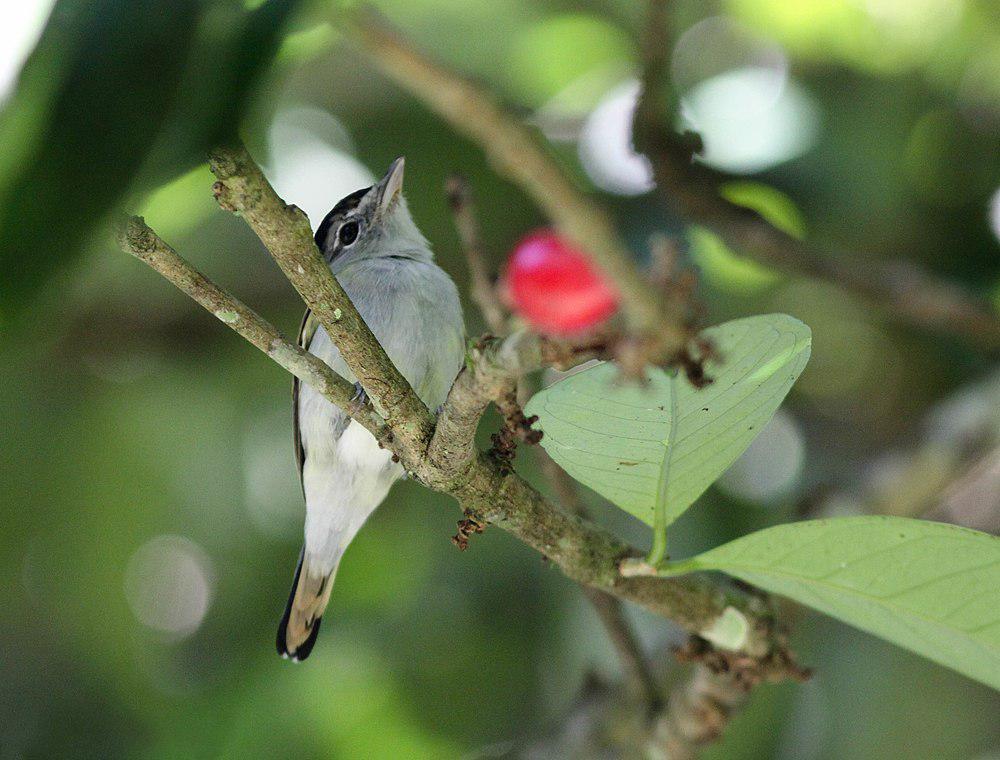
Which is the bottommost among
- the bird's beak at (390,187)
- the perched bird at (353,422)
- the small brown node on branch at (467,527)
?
the perched bird at (353,422)

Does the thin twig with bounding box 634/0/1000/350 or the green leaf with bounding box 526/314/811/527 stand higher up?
the green leaf with bounding box 526/314/811/527

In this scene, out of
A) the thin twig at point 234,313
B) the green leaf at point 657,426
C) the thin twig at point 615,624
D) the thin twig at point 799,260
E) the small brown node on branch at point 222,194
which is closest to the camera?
the small brown node on branch at point 222,194

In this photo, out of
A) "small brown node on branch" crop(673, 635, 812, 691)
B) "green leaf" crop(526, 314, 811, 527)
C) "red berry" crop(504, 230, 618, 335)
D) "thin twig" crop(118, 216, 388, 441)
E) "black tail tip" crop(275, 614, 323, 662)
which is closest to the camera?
"red berry" crop(504, 230, 618, 335)

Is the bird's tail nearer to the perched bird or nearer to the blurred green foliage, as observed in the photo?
the perched bird

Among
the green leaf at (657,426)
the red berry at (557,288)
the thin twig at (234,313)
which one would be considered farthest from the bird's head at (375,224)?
the red berry at (557,288)

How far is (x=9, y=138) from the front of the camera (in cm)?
113

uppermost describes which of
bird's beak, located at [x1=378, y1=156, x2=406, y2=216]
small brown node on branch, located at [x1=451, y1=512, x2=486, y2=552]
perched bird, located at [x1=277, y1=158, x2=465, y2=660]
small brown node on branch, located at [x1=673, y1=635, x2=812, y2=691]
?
small brown node on branch, located at [x1=451, y1=512, x2=486, y2=552]

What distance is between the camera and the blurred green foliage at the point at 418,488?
3.41m

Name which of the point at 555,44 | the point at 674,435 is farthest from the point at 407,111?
the point at 674,435

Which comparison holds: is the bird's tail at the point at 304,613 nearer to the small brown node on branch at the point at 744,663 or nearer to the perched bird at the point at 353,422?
the perched bird at the point at 353,422

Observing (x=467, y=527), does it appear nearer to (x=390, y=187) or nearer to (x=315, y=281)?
(x=315, y=281)

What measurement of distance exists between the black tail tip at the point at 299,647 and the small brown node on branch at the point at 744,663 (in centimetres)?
131

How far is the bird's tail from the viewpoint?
10.2ft

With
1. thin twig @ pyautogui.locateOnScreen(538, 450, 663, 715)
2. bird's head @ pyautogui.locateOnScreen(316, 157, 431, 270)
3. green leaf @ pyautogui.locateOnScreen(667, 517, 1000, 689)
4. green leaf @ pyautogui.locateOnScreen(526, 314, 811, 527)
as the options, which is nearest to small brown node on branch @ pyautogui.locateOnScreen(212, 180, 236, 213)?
green leaf @ pyautogui.locateOnScreen(526, 314, 811, 527)
